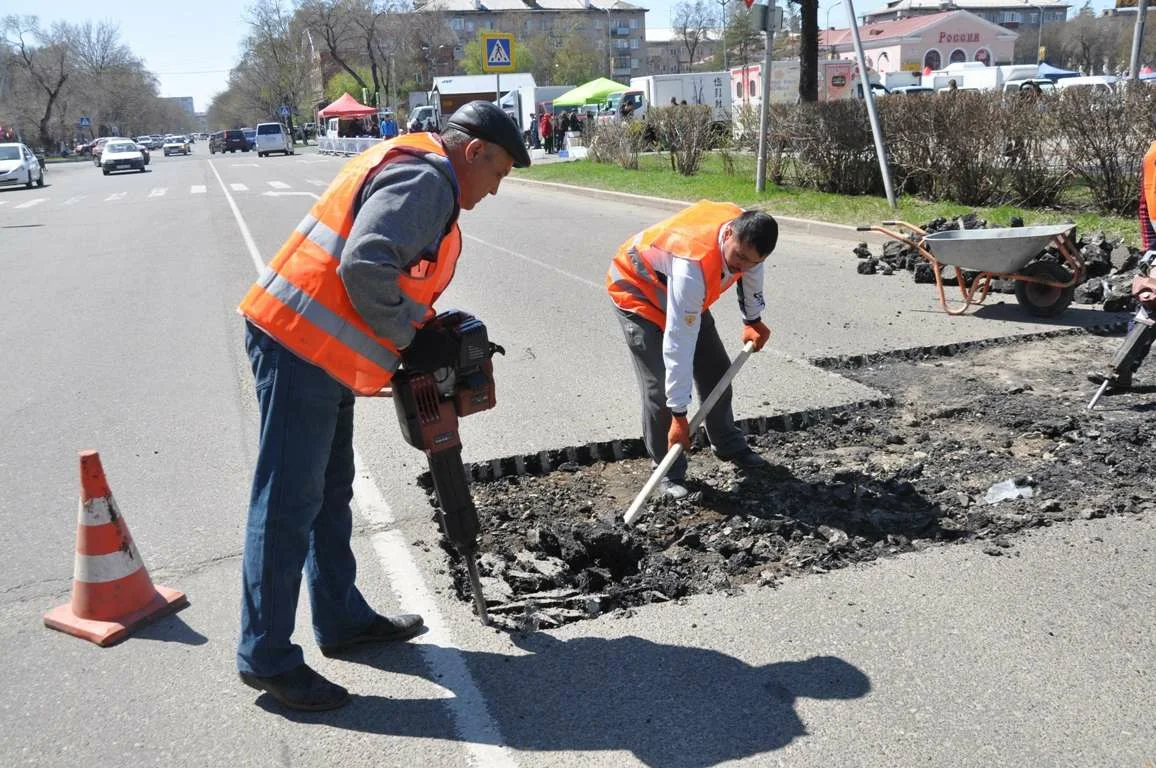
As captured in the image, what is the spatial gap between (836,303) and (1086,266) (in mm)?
2136

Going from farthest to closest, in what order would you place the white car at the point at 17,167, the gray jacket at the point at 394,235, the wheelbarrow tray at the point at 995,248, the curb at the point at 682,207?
the white car at the point at 17,167
the curb at the point at 682,207
the wheelbarrow tray at the point at 995,248
the gray jacket at the point at 394,235

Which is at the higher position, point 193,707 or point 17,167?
point 17,167

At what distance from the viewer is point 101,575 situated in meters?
3.60

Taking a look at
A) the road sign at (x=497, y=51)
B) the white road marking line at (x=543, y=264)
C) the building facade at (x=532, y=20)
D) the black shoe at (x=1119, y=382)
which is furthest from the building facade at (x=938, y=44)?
the black shoe at (x=1119, y=382)

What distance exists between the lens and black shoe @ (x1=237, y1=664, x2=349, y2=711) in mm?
3004

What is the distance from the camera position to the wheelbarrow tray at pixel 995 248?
7770mm

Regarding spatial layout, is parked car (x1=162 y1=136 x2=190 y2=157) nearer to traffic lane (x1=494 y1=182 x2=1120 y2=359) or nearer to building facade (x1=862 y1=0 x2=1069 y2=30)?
traffic lane (x1=494 y1=182 x2=1120 y2=359)

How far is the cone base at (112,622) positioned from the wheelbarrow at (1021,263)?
6.64 meters

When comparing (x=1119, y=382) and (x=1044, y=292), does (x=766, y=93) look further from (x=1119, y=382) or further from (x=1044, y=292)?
(x=1119, y=382)

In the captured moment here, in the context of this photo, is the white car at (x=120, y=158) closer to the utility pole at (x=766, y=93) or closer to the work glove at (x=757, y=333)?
the utility pole at (x=766, y=93)

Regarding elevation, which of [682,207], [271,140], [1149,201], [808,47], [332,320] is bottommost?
[682,207]

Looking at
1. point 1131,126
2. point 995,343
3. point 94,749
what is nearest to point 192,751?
point 94,749

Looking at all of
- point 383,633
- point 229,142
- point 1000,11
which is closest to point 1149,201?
point 383,633

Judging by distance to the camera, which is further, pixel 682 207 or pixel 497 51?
pixel 497 51
